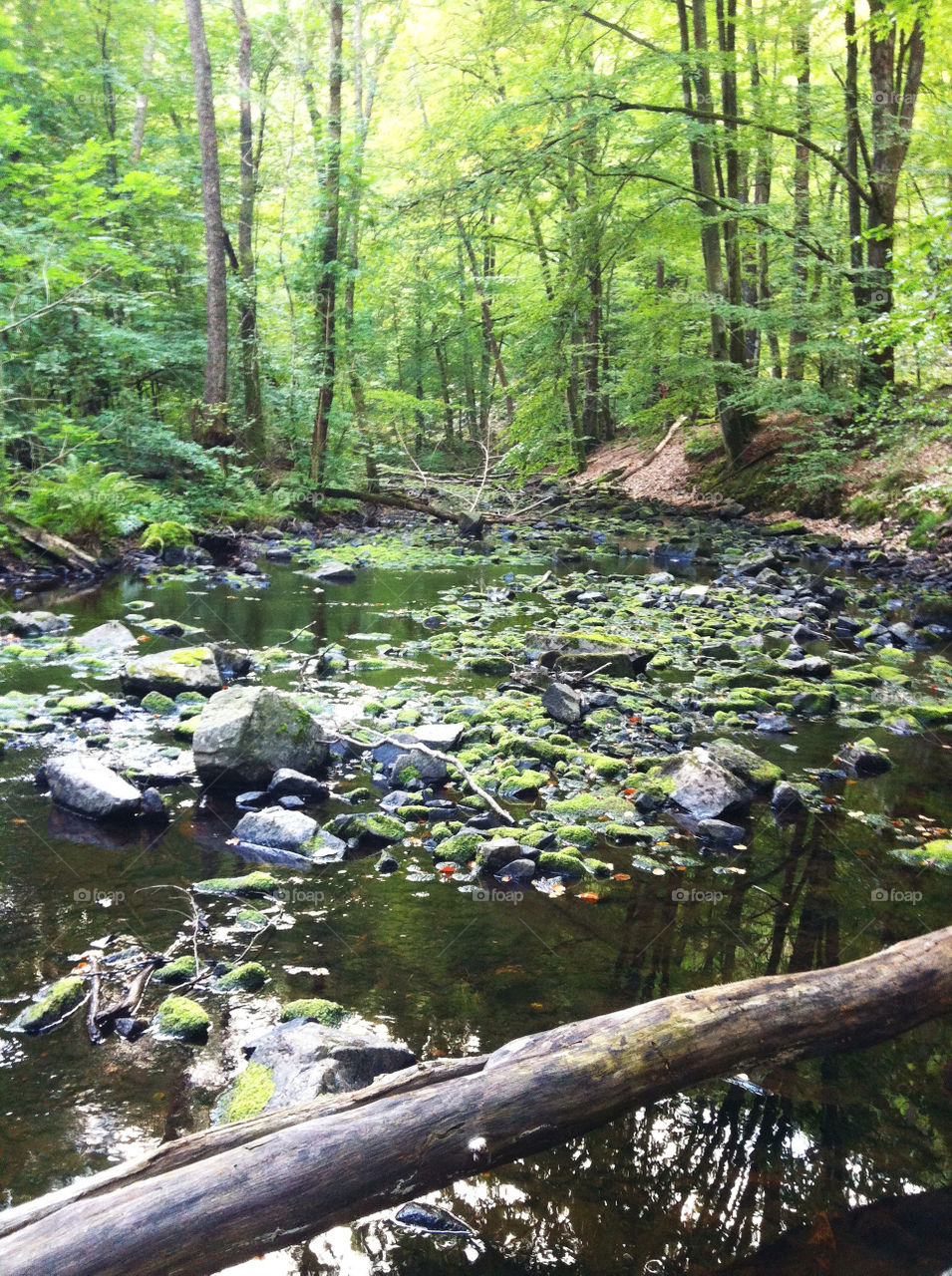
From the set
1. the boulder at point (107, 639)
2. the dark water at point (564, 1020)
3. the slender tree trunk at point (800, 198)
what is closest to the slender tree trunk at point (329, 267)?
the slender tree trunk at point (800, 198)

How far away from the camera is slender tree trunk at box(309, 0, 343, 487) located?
1703 cm

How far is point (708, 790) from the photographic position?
4.99 metres

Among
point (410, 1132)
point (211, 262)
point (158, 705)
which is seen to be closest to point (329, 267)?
point (211, 262)

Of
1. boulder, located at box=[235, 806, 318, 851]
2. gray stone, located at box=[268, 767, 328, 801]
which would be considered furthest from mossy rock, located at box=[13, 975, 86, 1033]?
gray stone, located at box=[268, 767, 328, 801]

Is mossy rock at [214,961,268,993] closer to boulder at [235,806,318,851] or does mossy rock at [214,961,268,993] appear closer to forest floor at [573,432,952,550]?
boulder at [235,806,318,851]

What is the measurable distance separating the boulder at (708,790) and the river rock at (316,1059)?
2.65m

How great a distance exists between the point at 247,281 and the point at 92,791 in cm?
1644

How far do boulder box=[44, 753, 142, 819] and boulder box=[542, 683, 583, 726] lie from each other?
3026mm

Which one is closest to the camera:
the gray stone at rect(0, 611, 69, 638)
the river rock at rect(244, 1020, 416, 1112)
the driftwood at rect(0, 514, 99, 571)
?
the river rock at rect(244, 1020, 416, 1112)

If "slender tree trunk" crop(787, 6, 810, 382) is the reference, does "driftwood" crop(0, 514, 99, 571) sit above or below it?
below

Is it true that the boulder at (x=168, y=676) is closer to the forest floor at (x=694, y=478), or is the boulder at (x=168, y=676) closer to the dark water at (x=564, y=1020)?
the dark water at (x=564, y=1020)

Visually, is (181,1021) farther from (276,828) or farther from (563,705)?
(563,705)

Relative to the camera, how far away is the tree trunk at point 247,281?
60.5ft

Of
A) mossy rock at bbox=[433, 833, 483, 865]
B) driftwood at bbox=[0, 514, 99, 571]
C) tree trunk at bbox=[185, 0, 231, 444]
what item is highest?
tree trunk at bbox=[185, 0, 231, 444]
